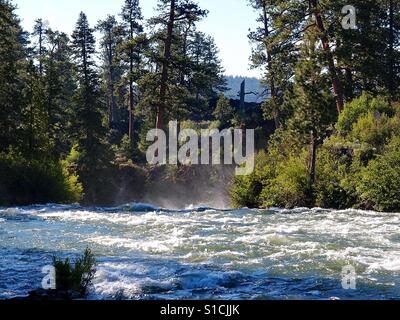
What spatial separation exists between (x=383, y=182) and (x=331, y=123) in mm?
6227

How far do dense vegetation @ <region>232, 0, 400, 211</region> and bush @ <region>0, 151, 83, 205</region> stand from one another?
9.44m

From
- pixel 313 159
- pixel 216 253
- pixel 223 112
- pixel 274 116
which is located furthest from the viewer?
pixel 223 112

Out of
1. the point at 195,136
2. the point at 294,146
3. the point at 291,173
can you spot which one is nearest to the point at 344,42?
the point at 294,146

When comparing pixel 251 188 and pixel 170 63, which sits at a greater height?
pixel 170 63

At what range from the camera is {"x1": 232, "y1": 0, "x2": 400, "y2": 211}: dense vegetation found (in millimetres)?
21531

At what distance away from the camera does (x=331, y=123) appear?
25.5 m

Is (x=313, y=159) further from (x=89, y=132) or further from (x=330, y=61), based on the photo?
(x=89, y=132)

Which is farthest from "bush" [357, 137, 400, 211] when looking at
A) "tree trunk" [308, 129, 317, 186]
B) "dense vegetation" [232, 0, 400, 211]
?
"tree trunk" [308, 129, 317, 186]

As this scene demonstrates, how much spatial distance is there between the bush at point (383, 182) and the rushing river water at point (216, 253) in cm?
114

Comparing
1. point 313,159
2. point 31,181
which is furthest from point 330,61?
point 31,181

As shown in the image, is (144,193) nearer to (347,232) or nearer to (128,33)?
(128,33)

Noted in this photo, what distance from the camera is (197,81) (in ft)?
115

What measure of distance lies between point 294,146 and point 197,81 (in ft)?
37.8

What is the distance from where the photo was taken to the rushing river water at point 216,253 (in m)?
8.73
